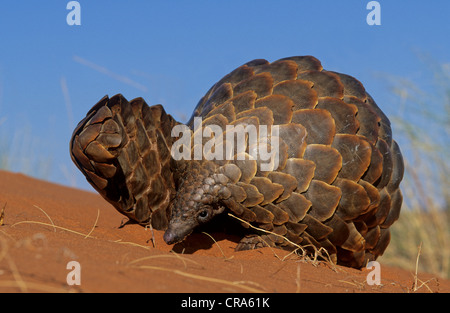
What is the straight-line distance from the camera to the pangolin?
11.2ft

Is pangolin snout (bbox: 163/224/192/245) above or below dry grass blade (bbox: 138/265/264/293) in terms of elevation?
above

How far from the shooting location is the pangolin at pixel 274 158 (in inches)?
135

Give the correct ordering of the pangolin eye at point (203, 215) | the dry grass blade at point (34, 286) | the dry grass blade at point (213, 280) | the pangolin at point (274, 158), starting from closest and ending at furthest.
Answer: the dry grass blade at point (34, 286) → the dry grass blade at point (213, 280) → the pangolin at point (274, 158) → the pangolin eye at point (203, 215)

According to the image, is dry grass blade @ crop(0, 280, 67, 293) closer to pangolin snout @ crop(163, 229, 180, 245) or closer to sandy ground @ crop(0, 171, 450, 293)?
sandy ground @ crop(0, 171, 450, 293)

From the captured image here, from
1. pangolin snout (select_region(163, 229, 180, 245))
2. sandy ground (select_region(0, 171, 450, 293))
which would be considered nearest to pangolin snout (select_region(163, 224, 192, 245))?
pangolin snout (select_region(163, 229, 180, 245))

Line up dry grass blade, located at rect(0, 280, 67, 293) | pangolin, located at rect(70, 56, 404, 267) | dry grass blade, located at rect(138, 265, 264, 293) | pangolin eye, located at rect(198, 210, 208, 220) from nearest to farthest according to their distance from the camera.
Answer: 1. dry grass blade, located at rect(0, 280, 67, 293)
2. dry grass blade, located at rect(138, 265, 264, 293)
3. pangolin, located at rect(70, 56, 404, 267)
4. pangolin eye, located at rect(198, 210, 208, 220)

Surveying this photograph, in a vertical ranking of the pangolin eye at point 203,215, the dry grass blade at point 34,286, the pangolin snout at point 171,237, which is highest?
the pangolin eye at point 203,215

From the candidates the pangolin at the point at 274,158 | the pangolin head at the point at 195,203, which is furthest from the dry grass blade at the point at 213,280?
the pangolin head at the point at 195,203

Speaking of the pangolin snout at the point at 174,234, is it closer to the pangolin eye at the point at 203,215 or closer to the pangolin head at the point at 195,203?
the pangolin head at the point at 195,203

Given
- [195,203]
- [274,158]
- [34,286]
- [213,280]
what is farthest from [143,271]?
[274,158]

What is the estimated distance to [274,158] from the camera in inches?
133

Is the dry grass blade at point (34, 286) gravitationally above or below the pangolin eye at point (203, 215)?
below
